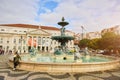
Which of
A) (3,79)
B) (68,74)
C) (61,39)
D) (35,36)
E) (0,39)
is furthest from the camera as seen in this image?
(35,36)

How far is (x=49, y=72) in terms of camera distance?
10320 mm

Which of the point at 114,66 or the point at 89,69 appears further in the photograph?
the point at 114,66

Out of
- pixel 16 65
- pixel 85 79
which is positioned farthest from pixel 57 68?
pixel 16 65

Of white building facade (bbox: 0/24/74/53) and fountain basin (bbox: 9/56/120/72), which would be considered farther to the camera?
white building facade (bbox: 0/24/74/53)

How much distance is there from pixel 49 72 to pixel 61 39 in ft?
36.8

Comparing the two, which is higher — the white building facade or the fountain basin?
the white building facade

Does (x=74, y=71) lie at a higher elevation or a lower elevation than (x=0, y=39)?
lower

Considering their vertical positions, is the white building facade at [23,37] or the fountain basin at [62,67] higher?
the white building facade at [23,37]

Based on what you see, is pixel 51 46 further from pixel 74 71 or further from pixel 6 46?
pixel 74 71

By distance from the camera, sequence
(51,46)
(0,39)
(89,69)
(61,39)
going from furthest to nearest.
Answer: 1. (51,46)
2. (0,39)
3. (61,39)
4. (89,69)

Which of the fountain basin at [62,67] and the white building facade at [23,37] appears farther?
the white building facade at [23,37]

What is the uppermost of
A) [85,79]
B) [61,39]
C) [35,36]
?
[35,36]

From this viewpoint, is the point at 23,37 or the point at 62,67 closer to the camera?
the point at 62,67

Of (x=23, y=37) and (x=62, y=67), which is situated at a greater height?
(x=23, y=37)
